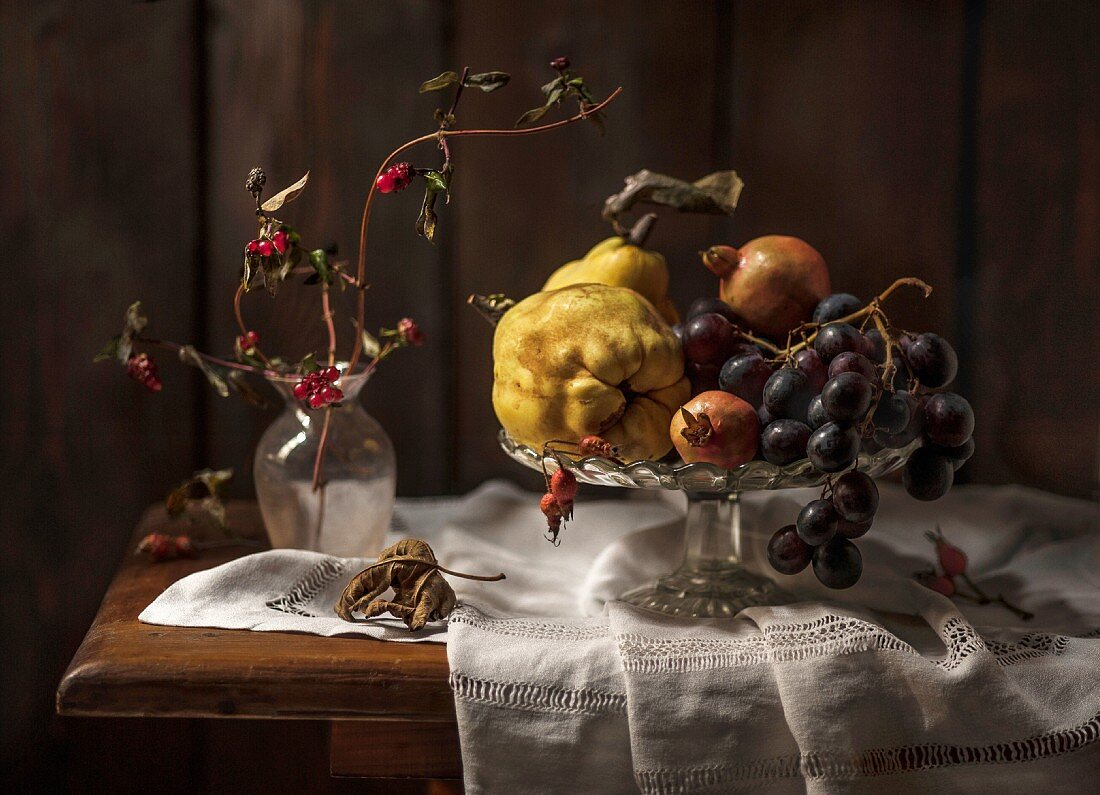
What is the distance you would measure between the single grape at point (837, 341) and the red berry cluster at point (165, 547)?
608mm

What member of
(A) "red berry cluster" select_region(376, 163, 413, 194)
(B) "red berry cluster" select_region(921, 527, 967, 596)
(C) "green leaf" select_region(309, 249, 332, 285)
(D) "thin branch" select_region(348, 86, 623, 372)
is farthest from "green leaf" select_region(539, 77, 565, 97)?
(B) "red berry cluster" select_region(921, 527, 967, 596)

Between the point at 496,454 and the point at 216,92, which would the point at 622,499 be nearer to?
the point at 496,454

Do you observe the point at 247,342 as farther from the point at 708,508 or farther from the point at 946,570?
the point at 946,570

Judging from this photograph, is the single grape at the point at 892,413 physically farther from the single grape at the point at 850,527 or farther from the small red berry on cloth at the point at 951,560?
the small red berry on cloth at the point at 951,560

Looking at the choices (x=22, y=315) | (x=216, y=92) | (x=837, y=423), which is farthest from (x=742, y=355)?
(x=22, y=315)

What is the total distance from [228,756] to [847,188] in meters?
0.99

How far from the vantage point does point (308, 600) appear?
0.86 m

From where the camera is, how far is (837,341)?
78cm

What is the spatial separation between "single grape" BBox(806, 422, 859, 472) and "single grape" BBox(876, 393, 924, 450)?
0.23 ft

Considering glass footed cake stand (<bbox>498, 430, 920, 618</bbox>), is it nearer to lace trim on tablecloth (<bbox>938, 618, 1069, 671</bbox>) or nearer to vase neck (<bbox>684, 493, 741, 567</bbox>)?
vase neck (<bbox>684, 493, 741, 567</bbox>)

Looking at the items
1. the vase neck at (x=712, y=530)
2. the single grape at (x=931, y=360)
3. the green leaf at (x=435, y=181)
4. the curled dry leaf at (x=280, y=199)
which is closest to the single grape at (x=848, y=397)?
the single grape at (x=931, y=360)

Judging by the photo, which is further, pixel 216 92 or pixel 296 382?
pixel 216 92

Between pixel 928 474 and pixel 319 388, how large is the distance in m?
0.48

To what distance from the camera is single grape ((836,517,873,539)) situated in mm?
779
